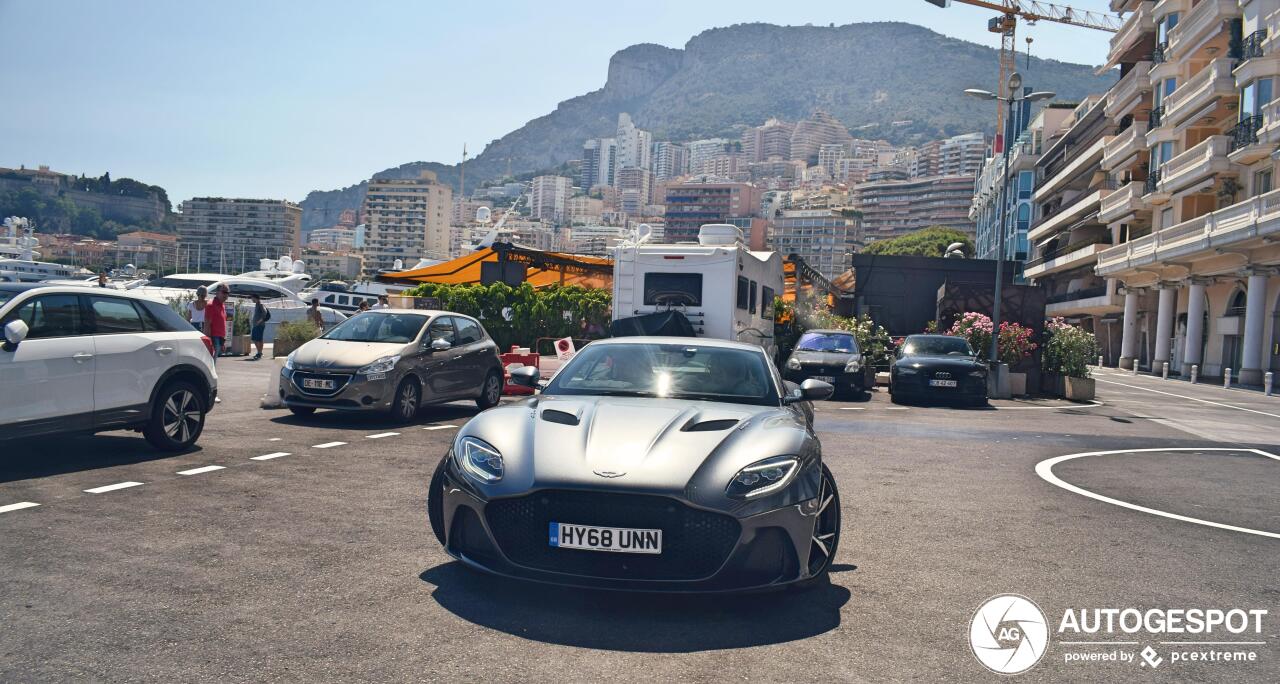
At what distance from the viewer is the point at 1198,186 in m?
42.2

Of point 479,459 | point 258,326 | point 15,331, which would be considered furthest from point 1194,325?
point 15,331

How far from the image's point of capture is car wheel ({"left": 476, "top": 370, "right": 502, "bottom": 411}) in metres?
14.9

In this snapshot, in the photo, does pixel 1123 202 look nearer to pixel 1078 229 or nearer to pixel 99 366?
pixel 1078 229

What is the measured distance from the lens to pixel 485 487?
184 inches

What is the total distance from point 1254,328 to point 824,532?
40.0m

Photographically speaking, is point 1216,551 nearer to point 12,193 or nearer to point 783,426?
point 783,426

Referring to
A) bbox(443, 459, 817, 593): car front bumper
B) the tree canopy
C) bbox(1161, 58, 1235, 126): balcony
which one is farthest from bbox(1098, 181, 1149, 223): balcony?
the tree canopy

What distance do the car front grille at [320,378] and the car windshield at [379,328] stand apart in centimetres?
104

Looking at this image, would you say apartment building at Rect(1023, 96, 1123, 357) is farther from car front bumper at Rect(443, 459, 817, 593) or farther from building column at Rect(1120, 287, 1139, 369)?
car front bumper at Rect(443, 459, 817, 593)

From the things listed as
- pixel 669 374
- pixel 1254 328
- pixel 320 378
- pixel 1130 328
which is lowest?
pixel 320 378

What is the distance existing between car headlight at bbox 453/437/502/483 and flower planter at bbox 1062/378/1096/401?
20278mm

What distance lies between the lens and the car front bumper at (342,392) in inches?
478

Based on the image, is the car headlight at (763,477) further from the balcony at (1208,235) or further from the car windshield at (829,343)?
the balcony at (1208,235)

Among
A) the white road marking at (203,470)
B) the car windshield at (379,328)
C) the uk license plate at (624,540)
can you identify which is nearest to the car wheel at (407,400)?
the car windshield at (379,328)
